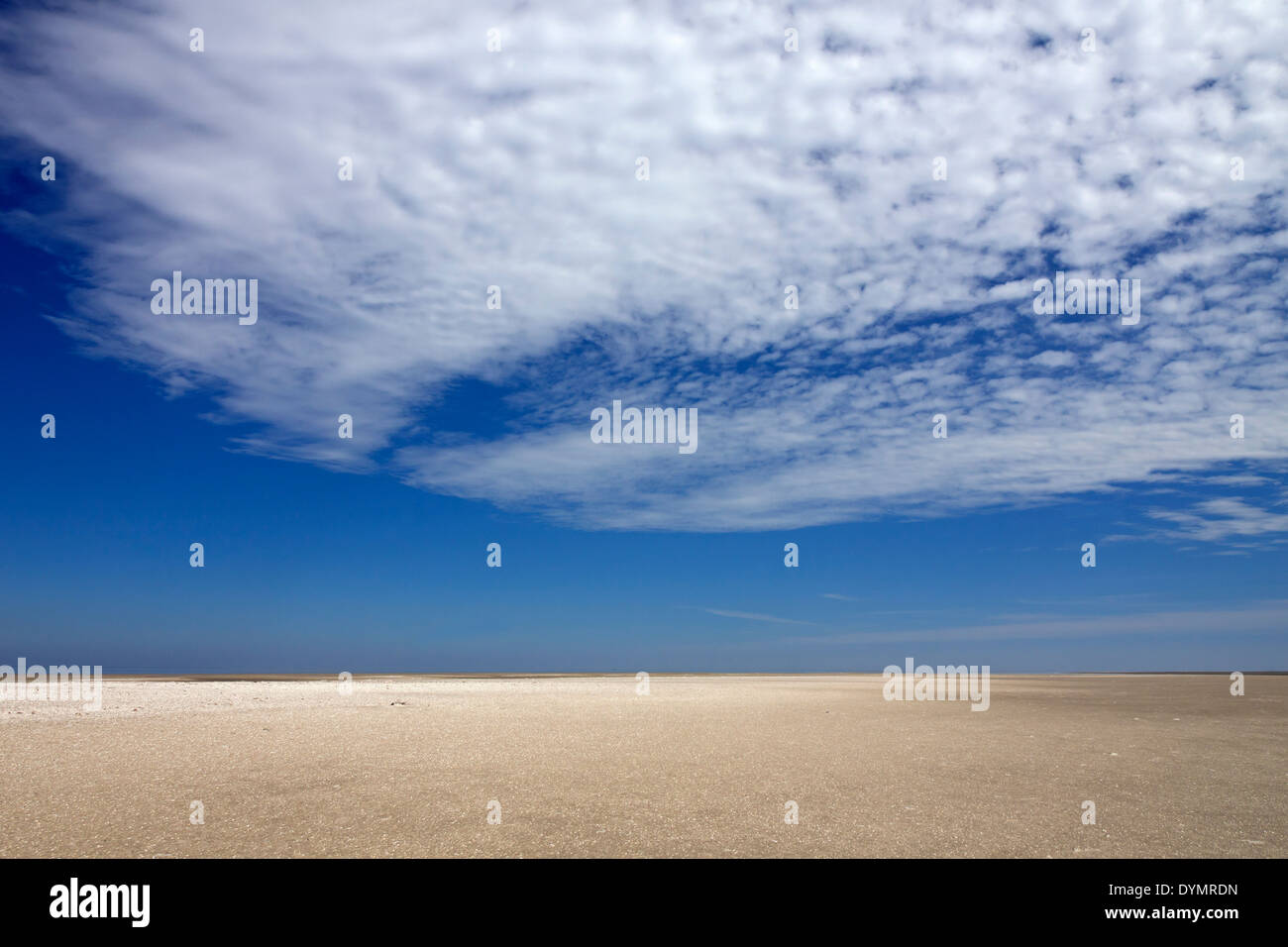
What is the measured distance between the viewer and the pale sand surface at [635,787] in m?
11.2

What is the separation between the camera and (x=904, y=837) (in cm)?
1149

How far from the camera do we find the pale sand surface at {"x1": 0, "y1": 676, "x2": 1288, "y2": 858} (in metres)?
11.2

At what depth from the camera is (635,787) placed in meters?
15.1
